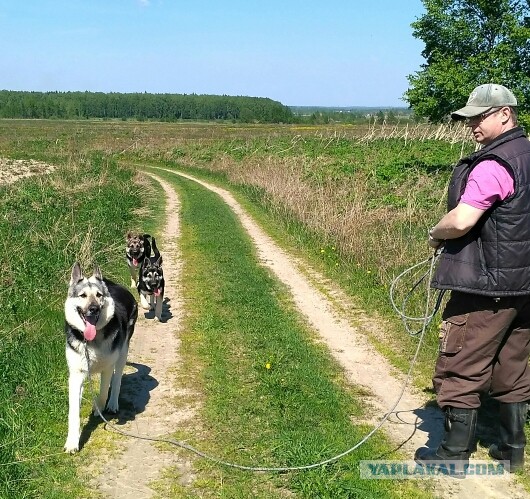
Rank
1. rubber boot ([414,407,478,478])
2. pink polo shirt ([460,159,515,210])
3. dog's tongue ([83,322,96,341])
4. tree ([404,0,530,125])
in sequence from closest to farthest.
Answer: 1. pink polo shirt ([460,159,515,210])
2. rubber boot ([414,407,478,478])
3. dog's tongue ([83,322,96,341])
4. tree ([404,0,530,125])

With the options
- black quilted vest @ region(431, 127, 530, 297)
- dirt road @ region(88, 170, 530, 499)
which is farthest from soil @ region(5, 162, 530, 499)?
black quilted vest @ region(431, 127, 530, 297)

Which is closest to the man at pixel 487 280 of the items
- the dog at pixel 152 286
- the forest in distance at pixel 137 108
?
Answer: the dog at pixel 152 286

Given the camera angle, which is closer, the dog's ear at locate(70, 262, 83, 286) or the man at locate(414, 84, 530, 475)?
the man at locate(414, 84, 530, 475)

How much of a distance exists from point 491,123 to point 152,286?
5.45m

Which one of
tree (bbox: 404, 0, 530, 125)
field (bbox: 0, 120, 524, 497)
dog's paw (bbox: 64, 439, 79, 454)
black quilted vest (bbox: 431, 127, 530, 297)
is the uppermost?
tree (bbox: 404, 0, 530, 125)

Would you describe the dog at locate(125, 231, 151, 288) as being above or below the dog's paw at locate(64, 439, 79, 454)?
above

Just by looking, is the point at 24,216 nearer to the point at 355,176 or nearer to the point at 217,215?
the point at 217,215

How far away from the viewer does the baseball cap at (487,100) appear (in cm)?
380

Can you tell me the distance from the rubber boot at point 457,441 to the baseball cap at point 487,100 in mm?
2023

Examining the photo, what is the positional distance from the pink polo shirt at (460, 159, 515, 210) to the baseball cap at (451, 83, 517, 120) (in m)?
0.36

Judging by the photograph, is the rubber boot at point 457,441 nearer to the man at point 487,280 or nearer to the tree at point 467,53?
the man at point 487,280

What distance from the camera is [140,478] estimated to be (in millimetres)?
4223

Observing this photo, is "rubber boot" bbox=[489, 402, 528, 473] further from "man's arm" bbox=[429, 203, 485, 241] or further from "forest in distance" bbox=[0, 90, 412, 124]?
"forest in distance" bbox=[0, 90, 412, 124]

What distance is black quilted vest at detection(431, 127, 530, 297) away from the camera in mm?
3752
